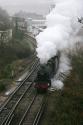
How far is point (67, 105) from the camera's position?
655 inches

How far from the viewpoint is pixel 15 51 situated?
39.6 meters

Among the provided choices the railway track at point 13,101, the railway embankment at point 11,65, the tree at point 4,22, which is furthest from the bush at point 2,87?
the tree at point 4,22

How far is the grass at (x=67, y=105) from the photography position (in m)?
14.9

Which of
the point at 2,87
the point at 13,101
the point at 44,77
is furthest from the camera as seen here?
the point at 2,87

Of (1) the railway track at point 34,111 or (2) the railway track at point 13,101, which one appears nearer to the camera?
(1) the railway track at point 34,111

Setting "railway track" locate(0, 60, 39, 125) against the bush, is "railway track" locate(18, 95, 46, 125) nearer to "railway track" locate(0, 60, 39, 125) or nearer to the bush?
"railway track" locate(0, 60, 39, 125)

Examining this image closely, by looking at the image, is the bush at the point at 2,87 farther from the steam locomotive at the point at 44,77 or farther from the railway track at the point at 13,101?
the steam locomotive at the point at 44,77

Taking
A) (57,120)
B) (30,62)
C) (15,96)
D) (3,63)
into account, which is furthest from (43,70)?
(30,62)

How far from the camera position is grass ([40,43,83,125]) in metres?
14.9

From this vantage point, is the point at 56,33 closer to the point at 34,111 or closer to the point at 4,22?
the point at 34,111

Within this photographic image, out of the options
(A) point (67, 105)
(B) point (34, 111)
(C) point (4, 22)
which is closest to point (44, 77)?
(B) point (34, 111)

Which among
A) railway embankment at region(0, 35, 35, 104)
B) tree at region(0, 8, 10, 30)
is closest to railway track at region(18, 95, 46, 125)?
railway embankment at region(0, 35, 35, 104)

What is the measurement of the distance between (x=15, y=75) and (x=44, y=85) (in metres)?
8.91

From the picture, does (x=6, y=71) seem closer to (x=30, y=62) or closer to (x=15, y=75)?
(x=15, y=75)
